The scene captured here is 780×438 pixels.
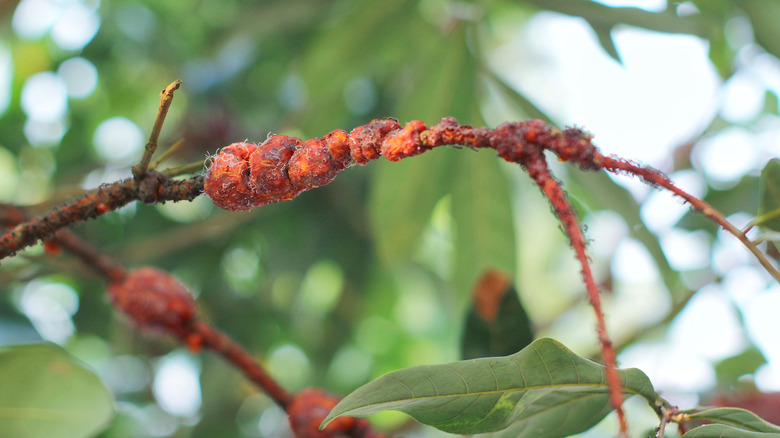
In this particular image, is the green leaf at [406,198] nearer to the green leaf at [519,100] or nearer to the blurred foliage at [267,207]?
the blurred foliage at [267,207]

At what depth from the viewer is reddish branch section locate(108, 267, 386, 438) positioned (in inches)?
25.3

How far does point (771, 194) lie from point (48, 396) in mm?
725

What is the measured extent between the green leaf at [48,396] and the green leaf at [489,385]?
0.35m

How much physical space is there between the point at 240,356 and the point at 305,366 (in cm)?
103

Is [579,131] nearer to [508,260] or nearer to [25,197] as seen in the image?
[508,260]

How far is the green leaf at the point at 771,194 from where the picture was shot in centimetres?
56

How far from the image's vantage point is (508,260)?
1010mm

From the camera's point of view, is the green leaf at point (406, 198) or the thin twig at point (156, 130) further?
the green leaf at point (406, 198)

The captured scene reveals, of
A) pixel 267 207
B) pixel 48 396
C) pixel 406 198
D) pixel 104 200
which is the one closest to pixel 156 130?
pixel 104 200

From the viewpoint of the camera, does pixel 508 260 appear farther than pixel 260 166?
Yes

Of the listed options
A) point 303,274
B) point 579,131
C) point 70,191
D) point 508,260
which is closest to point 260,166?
point 579,131

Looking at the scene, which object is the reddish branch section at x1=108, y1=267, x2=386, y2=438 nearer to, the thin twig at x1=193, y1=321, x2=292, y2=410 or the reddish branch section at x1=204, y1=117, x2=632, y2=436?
the thin twig at x1=193, y1=321, x2=292, y2=410

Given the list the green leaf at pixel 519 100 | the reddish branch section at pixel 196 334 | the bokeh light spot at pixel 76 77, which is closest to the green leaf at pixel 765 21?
the green leaf at pixel 519 100

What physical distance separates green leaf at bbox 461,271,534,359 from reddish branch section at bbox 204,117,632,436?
0.97 ft
